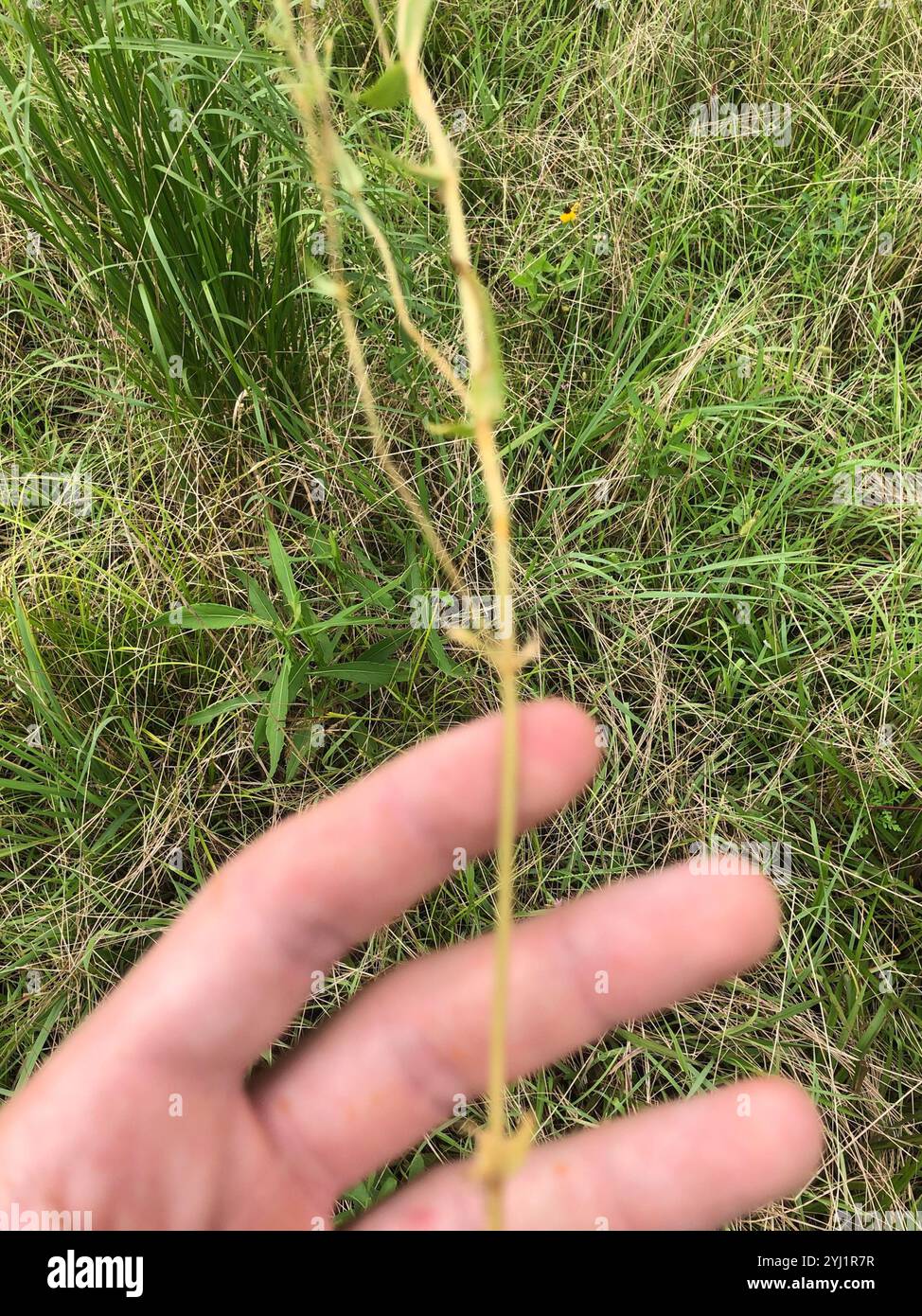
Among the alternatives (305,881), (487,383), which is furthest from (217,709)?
(487,383)

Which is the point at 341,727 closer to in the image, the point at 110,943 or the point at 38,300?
the point at 110,943

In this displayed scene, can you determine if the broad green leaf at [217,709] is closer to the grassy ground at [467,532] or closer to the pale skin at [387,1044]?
the grassy ground at [467,532]

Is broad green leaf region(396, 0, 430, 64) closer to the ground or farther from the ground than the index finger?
farther from the ground

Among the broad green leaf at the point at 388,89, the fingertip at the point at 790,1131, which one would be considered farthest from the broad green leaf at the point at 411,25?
the fingertip at the point at 790,1131

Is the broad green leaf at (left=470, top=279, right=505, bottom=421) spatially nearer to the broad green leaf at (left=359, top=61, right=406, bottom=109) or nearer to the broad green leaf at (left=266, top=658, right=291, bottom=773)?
the broad green leaf at (left=359, top=61, right=406, bottom=109)

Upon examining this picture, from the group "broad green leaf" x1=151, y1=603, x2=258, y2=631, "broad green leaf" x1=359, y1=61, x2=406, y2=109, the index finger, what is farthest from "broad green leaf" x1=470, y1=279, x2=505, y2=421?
"broad green leaf" x1=151, y1=603, x2=258, y2=631
